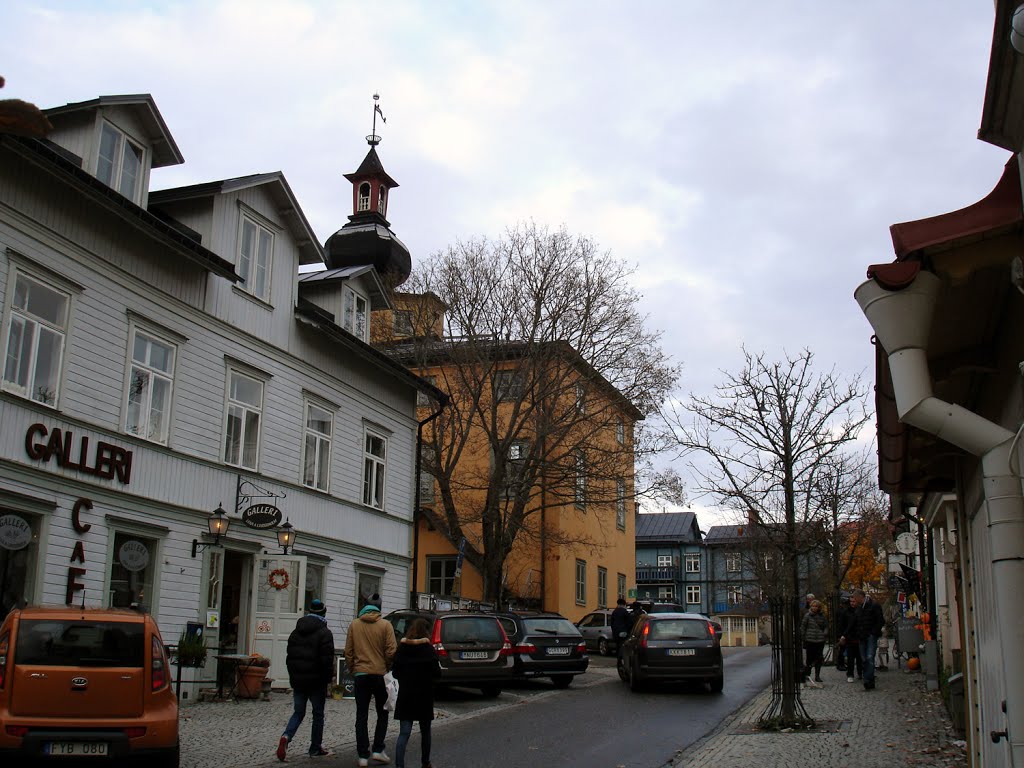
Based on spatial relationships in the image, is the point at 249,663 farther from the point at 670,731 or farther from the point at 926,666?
the point at 926,666

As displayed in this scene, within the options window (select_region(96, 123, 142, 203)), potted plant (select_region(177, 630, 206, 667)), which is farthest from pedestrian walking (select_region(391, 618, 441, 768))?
window (select_region(96, 123, 142, 203))

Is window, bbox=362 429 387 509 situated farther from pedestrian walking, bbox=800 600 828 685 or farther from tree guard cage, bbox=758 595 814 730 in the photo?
tree guard cage, bbox=758 595 814 730

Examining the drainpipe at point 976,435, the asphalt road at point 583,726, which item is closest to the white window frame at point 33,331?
the asphalt road at point 583,726

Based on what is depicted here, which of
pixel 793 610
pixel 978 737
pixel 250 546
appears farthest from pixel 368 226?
pixel 978 737

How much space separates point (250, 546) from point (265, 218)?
6585mm

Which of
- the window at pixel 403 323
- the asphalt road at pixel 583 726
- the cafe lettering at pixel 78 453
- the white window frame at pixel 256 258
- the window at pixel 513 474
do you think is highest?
the window at pixel 403 323

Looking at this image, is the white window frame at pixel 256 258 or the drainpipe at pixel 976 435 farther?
the white window frame at pixel 256 258

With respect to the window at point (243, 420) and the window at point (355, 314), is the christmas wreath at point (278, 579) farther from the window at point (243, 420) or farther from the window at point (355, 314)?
the window at point (355, 314)

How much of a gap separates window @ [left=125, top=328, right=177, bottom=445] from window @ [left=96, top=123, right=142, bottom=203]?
8.03 ft

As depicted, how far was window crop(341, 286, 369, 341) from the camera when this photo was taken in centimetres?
2620

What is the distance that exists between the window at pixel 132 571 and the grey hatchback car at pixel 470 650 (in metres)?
4.36

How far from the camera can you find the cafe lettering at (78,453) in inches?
622

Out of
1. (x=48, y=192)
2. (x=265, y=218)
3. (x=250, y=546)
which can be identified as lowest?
(x=250, y=546)

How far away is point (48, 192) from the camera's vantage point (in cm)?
1634
